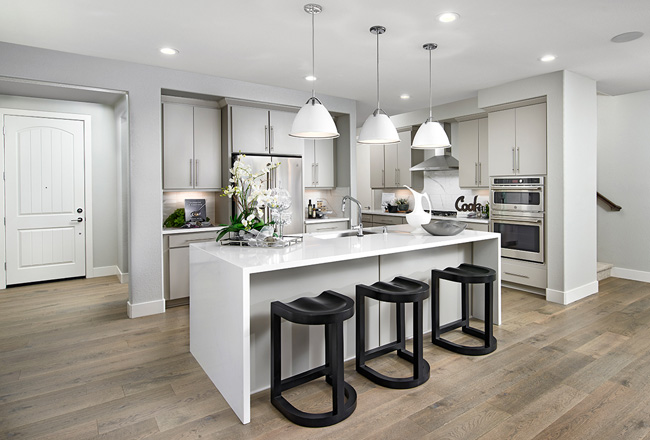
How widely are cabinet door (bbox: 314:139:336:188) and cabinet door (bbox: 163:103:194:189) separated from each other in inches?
72.5

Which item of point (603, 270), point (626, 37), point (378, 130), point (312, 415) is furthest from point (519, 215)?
point (312, 415)

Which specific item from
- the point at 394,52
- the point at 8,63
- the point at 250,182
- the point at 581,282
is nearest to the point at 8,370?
the point at 250,182

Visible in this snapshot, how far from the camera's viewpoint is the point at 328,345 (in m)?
2.50

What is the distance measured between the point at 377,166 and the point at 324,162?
6.21 feet

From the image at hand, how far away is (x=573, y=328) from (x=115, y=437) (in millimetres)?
3734

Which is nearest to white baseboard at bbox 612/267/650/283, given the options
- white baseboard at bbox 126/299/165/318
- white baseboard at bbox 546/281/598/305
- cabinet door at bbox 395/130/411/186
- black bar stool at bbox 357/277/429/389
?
white baseboard at bbox 546/281/598/305

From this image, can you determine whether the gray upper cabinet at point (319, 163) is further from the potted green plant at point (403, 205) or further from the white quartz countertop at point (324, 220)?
the potted green plant at point (403, 205)

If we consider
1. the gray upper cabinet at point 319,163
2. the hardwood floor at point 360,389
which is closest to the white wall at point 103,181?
the hardwood floor at point 360,389

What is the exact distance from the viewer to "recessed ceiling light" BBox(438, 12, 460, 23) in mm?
2939

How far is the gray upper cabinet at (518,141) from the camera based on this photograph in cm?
464

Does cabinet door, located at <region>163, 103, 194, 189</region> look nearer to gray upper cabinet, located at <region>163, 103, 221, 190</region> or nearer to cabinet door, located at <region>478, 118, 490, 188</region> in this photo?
gray upper cabinet, located at <region>163, 103, 221, 190</region>

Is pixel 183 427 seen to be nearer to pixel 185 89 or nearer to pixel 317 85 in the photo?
pixel 185 89

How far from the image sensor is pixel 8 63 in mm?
3492

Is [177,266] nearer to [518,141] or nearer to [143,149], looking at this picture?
[143,149]
